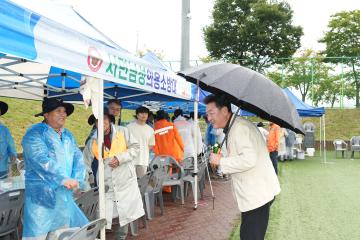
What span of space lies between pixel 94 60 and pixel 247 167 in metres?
1.39

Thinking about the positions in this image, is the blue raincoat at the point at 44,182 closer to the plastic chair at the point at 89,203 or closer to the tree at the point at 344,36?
the plastic chair at the point at 89,203

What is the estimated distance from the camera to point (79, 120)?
18703 mm

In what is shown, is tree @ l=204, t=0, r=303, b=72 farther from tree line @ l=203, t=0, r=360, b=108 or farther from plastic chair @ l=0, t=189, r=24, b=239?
plastic chair @ l=0, t=189, r=24, b=239

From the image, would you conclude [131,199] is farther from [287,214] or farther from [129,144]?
[287,214]

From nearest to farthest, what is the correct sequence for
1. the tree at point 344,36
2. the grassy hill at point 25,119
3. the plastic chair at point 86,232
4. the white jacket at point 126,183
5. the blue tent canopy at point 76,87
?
the plastic chair at point 86,232 → the white jacket at point 126,183 → the blue tent canopy at point 76,87 → the grassy hill at point 25,119 → the tree at point 344,36

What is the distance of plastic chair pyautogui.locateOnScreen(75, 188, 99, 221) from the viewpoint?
3.96 metres

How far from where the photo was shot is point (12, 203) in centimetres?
366

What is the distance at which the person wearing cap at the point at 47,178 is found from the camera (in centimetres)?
323

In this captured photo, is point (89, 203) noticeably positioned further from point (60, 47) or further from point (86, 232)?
point (60, 47)

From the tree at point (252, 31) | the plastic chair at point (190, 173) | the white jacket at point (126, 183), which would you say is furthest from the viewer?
the tree at point (252, 31)

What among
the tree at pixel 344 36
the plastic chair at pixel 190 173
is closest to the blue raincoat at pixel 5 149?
the plastic chair at pixel 190 173

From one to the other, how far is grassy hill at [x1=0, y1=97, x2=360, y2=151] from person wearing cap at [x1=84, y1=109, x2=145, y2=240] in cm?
926

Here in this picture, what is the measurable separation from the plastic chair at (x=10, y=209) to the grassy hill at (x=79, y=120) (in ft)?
31.9

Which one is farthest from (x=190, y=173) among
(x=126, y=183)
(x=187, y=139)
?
(x=126, y=183)
